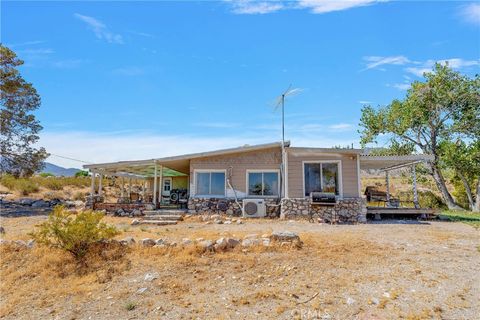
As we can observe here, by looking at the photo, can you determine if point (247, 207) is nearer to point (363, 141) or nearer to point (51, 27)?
point (51, 27)

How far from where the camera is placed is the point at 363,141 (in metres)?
22.6

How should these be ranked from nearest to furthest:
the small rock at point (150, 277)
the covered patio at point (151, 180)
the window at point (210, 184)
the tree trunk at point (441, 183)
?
1. the small rock at point (150, 277)
2. the window at point (210, 184)
3. the covered patio at point (151, 180)
4. the tree trunk at point (441, 183)

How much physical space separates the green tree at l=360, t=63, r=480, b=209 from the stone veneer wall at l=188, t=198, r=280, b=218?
40.3ft

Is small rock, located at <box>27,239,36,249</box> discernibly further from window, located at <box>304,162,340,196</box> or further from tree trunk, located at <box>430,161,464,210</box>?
tree trunk, located at <box>430,161,464,210</box>

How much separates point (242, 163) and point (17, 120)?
14.0 metres

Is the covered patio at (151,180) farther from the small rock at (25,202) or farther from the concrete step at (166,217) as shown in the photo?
the small rock at (25,202)

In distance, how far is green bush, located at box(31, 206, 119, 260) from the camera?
20.8 feet

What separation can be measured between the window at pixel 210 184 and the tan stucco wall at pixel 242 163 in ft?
0.96

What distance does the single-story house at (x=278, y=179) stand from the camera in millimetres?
12320

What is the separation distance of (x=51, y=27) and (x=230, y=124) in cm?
1170

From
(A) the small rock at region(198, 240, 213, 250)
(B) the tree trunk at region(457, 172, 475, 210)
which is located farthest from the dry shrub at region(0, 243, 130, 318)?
(B) the tree trunk at region(457, 172, 475, 210)

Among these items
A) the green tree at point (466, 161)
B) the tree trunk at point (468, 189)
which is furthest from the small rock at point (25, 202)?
the tree trunk at point (468, 189)

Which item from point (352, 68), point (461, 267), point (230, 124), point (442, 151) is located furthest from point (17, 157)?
point (442, 151)

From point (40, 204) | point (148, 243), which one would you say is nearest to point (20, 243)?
point (148, 243)
